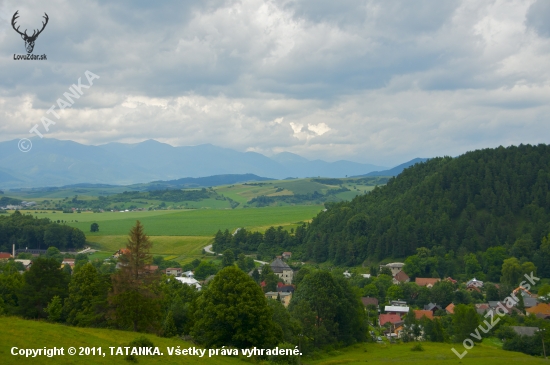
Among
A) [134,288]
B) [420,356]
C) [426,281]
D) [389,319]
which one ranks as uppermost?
[134,288]

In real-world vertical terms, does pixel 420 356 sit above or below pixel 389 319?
above

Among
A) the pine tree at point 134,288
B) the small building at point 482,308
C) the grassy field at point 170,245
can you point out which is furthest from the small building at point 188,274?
the pine tree at point 134,288

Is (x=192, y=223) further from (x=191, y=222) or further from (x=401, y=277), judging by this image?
(x=401, y=277)

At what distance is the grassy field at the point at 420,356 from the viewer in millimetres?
36812

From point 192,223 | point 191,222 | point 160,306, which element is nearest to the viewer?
point 160,306

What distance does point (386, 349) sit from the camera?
46125mm

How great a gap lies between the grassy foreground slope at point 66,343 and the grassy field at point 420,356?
13468 millimetres

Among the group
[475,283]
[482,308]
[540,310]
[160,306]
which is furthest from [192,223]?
[160,306]

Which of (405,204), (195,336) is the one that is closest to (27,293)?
(195,336)

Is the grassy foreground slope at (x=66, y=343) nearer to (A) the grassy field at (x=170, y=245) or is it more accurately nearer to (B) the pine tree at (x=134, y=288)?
(B) the pine tree at (x=134, y=288)

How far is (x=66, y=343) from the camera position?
23.4 metres

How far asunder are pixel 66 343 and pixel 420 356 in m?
26.9

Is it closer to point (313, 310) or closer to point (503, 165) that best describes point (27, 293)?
point (313, 310)

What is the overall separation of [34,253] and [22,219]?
718 inches
